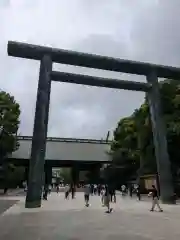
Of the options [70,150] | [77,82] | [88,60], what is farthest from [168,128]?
[70,150]

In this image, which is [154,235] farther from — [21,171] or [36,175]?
[21,171]

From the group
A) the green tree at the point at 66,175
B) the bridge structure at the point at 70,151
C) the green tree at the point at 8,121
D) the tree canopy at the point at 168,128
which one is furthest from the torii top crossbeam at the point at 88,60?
the green tree at the point at 66,175

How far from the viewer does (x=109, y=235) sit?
11391 mm

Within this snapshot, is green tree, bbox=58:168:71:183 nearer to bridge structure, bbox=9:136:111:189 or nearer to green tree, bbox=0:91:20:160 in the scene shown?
bridge structure, bbox=9:136:111:189

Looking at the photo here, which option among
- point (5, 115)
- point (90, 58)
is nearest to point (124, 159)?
point (5, 115)

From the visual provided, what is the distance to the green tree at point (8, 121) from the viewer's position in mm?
48156

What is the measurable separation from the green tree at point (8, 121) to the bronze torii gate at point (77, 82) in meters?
22.4

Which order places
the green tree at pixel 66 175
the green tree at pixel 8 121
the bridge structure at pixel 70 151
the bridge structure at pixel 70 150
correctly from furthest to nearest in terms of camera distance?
1. the green tree at pixel 66 175
2. the bridge structure at pixel 70 150
3. the bridge structure at pixel 70 151
4. the green tree at pixel 8 121

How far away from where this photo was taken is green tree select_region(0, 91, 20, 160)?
4816cm

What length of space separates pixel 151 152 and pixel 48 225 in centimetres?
2394

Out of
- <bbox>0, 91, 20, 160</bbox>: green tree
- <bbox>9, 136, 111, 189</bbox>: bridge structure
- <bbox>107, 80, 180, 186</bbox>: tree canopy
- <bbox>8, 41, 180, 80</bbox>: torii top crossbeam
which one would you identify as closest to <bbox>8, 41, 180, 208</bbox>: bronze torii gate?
<bbox>8, 41, 180, 80</bbox>: torii top crossbeam

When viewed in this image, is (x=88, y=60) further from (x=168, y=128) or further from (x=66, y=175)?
(x=66, y=175)

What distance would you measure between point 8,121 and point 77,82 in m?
22.5

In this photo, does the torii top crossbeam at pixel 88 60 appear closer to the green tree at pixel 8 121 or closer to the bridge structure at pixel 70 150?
the green tree at pixel 8 121
